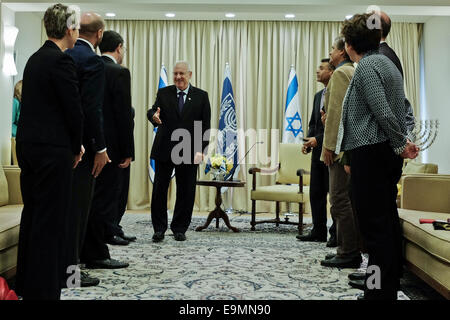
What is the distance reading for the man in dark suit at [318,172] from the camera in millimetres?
4613

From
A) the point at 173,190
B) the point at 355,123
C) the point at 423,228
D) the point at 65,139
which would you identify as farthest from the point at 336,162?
the point at 173,190

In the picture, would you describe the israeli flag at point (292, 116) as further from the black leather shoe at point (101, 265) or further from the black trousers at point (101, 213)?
the black leather shoe at point (101, 265)

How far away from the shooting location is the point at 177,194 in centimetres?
468

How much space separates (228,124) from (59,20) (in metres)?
5.28

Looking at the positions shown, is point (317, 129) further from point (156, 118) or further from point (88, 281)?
point (88, 281)

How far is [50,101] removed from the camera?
2342 mm

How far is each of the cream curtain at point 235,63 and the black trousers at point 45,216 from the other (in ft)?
18.1

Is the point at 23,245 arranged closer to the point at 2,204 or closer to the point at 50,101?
the point at 50,101

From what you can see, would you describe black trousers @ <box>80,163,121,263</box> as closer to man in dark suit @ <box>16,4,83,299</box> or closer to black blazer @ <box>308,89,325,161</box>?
man in dark suit @ <box>16,4,83,299</box>

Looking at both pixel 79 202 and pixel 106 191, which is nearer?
pixel 79 202

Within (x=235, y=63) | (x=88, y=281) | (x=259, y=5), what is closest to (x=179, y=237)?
(x=88, y=281)

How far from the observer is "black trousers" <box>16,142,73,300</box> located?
229 centimetres

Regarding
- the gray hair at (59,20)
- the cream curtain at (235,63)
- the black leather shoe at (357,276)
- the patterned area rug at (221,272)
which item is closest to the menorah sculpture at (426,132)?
the cream curtain at (235,63)

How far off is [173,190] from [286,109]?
2.08 metres
